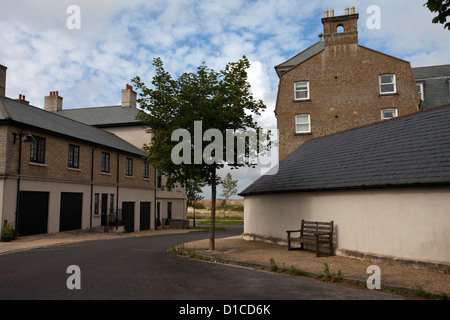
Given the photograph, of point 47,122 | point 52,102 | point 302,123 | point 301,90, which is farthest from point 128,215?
point 301,90

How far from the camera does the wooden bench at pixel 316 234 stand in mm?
12211

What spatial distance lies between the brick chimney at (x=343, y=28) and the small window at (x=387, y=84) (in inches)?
138

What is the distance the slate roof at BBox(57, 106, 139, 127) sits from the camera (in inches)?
1401

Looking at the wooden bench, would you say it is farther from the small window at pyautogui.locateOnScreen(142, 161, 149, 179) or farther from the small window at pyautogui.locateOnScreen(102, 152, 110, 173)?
the small window at pyautogui.locateOnScreen(142, 161, 149, 179)

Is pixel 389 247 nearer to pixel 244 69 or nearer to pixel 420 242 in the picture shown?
pixel 420 242

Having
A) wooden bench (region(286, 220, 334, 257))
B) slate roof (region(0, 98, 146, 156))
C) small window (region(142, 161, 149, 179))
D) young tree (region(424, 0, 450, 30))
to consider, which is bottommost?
wooden bench (region(286, 220, 334, 257))

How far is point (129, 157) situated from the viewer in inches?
1221

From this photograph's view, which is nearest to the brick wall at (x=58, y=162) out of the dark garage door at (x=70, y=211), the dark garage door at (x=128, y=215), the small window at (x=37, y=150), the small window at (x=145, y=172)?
the small window at (x=37, y=150)

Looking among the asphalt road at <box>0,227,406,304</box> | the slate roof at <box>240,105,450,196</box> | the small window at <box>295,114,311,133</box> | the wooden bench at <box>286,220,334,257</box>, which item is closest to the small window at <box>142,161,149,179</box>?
the small window at <box>295,114,311,133</box>

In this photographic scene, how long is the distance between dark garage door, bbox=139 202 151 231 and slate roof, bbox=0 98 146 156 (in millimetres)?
5468

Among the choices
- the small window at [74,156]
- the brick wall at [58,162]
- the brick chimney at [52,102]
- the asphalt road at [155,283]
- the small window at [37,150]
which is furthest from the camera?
the brick chimney at [52,102]

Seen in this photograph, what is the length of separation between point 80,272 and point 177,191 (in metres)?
30.3

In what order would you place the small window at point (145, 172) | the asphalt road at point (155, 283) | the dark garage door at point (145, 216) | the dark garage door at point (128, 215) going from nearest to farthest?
1. the asphalt road at point (155, 283)
2. the dark garage door at point (128, 215)
3. the dark garage door at point (145, 216)
4. the small window at point (145, 172)

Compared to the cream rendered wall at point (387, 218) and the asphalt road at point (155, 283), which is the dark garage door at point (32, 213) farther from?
the cream rendered wall at point (387, 218)
